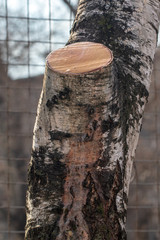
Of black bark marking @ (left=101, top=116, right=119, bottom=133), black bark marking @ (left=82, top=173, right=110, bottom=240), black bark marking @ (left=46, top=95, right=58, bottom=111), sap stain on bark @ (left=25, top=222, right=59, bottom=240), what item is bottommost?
sap stain on bark @ (left=25, top=222, right=59, bottom=240)

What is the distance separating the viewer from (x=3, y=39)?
3.29m

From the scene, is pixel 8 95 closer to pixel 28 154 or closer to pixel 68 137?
pixel 28 154

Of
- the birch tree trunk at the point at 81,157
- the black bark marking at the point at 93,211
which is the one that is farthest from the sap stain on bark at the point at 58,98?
the black bark marking at the point at 93,211

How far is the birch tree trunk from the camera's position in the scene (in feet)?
2.71

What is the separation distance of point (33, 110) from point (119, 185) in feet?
7.95

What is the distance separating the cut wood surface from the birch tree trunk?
0.01 metres

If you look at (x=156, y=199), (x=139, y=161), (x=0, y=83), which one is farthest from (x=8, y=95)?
(x=156, y=199)

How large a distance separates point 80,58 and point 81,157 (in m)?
0.19

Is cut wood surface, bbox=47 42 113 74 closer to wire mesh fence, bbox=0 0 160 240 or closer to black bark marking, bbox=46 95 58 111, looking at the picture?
black bark marking, bbox=46 95 58 111

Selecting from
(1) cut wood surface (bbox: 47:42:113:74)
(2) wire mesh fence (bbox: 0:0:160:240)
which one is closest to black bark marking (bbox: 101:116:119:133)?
(1) cut wood surface (bbox: 47:42:113:74)

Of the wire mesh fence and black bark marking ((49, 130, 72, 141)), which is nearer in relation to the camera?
black bark marking ((49, 130, 72, 141))

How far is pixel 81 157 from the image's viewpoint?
858mm

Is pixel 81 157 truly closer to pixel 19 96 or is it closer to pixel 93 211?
pixel 93 211

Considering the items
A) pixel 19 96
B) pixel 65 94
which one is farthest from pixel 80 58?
pixel 19 96
